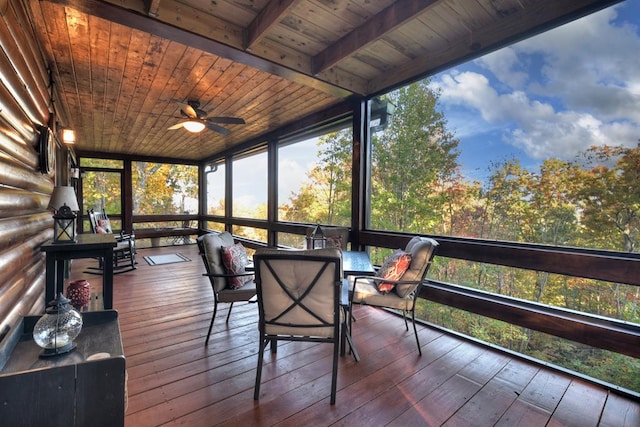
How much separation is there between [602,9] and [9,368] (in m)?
3.93

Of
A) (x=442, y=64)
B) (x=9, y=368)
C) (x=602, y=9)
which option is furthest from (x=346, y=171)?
(x=9, y=368)

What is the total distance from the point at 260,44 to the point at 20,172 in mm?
A: 2070

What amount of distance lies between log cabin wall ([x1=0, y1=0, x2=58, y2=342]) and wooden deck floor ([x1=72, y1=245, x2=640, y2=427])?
92 centimetres

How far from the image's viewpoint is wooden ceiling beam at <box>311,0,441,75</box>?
217cm

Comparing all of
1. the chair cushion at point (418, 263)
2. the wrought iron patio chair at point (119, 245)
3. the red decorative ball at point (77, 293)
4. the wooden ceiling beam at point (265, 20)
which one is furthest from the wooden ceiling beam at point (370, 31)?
the wrought iron patio chair at point (119, 245)

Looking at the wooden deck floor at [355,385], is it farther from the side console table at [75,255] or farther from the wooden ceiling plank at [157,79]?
the wooden ceiling plank at [157,79]

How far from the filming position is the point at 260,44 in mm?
2729

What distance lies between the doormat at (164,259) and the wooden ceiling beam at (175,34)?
4802 mm

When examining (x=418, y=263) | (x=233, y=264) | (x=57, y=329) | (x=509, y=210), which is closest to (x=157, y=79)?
(x=233, y=264)

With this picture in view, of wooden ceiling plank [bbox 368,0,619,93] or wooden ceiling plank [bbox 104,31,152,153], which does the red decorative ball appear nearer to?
wooden ceiling plank [bbox 104,31,152,153]

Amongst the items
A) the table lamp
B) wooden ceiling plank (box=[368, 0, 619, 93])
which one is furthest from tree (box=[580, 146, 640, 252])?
the table lamp

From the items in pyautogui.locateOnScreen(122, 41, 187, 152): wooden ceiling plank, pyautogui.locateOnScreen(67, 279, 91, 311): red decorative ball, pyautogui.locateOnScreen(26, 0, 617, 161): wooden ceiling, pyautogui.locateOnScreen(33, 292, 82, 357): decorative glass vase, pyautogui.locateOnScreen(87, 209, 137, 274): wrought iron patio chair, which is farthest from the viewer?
pyautogui.locateOnScreen(87, 209, 137, 274): wrought iron patio chair

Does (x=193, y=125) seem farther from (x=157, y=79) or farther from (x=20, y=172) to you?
(x=20, y=172)

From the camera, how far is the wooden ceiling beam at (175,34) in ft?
6.63
